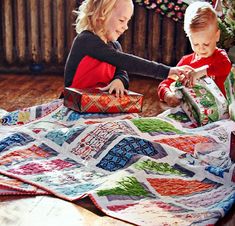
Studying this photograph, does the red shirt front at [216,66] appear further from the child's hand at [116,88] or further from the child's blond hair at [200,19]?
the child's hand at [116,88]

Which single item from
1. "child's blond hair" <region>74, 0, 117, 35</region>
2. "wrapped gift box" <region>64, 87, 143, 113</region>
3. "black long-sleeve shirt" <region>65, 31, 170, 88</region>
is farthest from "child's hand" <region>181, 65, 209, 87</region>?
"child's blond hair" <region>74, 0, 117, 35</region>

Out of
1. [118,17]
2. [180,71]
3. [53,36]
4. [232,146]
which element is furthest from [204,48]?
[53,36]

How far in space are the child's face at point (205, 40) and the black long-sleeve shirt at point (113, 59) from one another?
0.30 m

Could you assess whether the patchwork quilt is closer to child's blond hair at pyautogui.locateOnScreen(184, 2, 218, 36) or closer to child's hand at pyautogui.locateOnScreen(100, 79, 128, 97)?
child's hand at pyautogui.locateOnScreen(100, 79, 128, 97)

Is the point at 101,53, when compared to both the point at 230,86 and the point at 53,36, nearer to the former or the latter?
the point at 230,86

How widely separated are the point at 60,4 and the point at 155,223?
2.31 meters

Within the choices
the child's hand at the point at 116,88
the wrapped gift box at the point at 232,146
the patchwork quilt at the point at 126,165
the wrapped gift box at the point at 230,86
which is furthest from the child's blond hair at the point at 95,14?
the wrapped gift box at the point at 232,146

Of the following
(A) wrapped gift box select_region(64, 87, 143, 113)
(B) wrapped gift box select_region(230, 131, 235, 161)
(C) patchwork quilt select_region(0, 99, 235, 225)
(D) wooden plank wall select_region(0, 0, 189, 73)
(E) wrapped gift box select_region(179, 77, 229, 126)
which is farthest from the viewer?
(D) wooden plank wall select_region(0, 0, 189, 73)

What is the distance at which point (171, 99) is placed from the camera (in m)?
2.49

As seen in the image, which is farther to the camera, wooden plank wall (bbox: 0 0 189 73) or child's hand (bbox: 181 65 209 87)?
wooden plank wall (bbox: 0 0 189 73)

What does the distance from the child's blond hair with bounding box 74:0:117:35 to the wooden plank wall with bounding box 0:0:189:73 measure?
1.25 meters

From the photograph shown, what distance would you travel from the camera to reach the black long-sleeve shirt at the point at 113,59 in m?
2.21

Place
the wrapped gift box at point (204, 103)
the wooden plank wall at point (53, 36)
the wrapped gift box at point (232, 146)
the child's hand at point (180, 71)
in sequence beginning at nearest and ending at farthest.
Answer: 1. the wrapped gift box at point (232, 146)
2. the child's hand at point (180, 71)
3. the wrapped gift box at point (204, 103)
4. the wooden plank wall at point (53, 36)

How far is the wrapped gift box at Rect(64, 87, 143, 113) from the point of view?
2.09 metres
